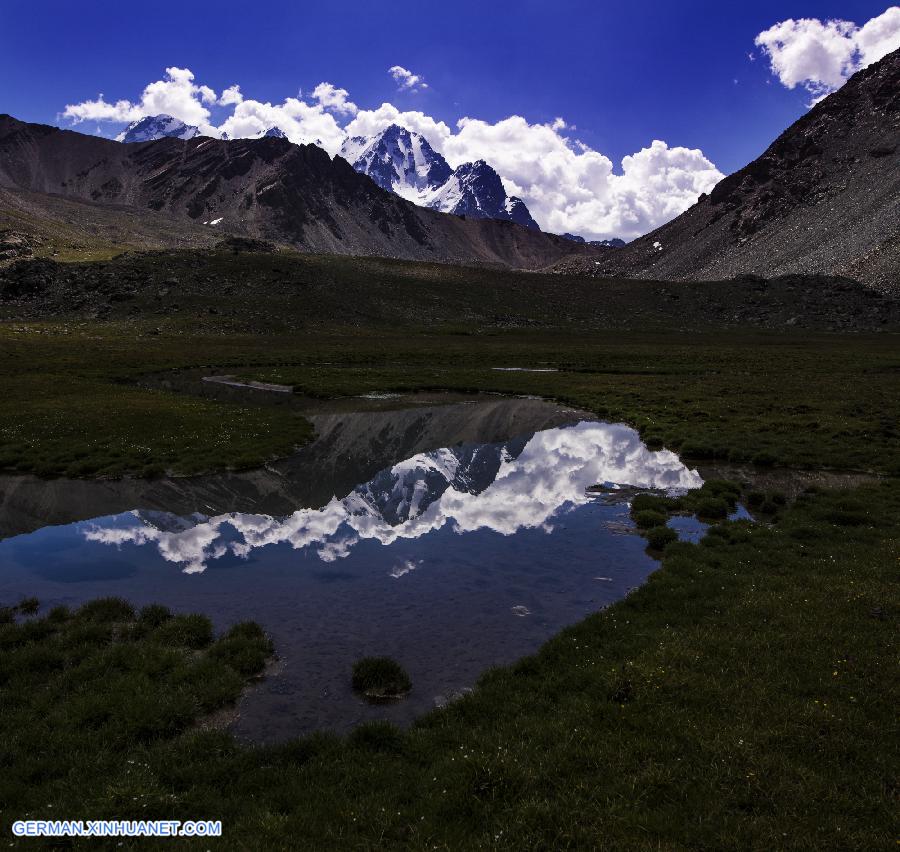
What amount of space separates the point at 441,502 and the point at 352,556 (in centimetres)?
701

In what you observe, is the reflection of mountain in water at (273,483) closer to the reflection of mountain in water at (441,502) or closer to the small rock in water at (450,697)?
the reflection of mountain in water at (441,502)

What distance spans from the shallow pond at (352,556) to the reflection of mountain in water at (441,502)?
111 mm

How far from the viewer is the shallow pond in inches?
517

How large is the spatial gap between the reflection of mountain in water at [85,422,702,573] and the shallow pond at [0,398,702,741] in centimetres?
11

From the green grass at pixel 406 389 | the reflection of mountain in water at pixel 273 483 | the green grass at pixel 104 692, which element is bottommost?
the green grass at pixel 104 692

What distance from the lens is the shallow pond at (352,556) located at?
13.1 m

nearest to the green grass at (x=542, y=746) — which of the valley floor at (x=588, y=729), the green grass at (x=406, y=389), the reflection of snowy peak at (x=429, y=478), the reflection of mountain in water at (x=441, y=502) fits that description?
the valley floor at (x=588, y=729)

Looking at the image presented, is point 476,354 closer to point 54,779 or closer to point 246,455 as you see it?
point 246,455

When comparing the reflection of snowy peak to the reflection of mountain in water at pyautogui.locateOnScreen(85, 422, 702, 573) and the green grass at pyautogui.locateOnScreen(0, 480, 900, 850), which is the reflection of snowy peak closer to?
the reflection of mountain in water at pyautogui.locateOnScreen(85, 422, 702, 573)

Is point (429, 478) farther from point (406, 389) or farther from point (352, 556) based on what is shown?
point (406, 389)

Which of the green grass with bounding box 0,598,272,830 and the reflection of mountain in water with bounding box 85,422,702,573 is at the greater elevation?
the reflection of mountain in water with bounding box 85,422,702,573

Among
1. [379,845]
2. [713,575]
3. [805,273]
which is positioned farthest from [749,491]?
[805,273]

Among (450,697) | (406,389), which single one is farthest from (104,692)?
(406,389)

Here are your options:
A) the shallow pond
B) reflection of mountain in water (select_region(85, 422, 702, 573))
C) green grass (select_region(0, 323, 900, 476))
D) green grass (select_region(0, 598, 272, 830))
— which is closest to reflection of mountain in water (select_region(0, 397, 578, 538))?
the shallow pond
